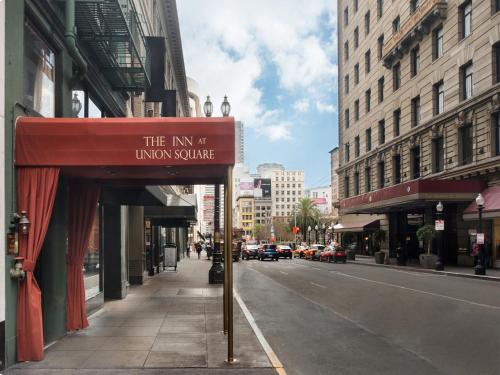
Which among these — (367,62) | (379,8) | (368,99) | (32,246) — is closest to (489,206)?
(368,99)

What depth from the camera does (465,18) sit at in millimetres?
34594

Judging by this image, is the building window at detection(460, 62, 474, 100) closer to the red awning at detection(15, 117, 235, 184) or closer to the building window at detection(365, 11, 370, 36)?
the building window at detection(365, 11, 370, 36)

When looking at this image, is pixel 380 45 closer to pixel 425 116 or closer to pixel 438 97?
pixel 425 116

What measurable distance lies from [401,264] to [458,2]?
17.4m

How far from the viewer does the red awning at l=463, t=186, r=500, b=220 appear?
28.8m

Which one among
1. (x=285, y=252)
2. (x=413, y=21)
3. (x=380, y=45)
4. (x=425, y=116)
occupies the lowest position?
(x=285, y=252)

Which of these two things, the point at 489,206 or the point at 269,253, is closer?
the point at 489,206

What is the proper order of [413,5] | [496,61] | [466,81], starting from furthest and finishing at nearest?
[413,5]
[466,81]
[496,61]

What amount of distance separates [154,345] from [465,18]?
32368 mm

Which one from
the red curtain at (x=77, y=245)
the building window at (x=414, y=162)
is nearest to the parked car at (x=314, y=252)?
the building window at (x=414, y=162)

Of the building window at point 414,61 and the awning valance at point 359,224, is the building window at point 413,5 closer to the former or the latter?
the building window at point 414,61

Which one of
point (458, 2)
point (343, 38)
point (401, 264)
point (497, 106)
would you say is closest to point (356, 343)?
point (497, 106)

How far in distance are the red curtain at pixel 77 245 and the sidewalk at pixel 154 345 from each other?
0.39 meters

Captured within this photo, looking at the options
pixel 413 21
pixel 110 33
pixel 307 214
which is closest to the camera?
pixel 110 33
